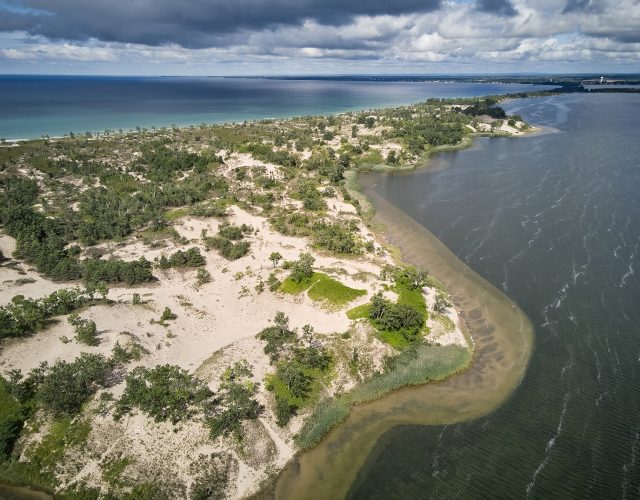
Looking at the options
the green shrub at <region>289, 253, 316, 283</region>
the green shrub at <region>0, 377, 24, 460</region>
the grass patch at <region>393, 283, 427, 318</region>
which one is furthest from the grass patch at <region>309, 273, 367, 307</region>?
the green shrub at <region>0, 377, 24, 460</region>

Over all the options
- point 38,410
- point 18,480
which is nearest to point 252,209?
point 38,410

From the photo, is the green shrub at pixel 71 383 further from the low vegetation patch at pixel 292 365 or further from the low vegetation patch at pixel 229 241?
the low vegetation patch at pixel 229 241

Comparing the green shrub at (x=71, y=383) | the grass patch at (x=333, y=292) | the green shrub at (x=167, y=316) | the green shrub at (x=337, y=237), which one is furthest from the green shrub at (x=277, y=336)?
the green shrub at (x=337, y=237)

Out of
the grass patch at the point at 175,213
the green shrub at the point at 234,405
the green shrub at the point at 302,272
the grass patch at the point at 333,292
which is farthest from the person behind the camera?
the grass patch at the point at 175,213

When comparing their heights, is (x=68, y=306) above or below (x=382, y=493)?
above

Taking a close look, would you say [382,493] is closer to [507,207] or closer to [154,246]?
[154,246]

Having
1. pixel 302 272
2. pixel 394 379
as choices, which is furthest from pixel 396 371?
pixel 302 272
